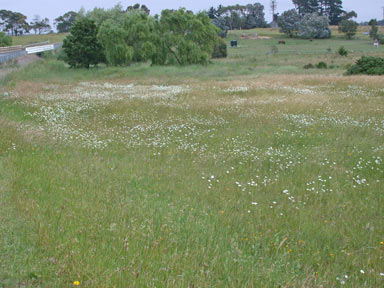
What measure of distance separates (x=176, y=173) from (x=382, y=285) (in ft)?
16.8

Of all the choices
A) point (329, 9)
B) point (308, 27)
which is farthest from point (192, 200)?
point (329, 9)

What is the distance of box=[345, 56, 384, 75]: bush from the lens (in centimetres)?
3194

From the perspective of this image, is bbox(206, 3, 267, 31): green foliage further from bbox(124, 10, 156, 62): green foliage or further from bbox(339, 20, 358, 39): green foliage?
bbox(124, 10, 156, 62): green foliage

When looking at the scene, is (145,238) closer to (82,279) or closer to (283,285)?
(82,279)

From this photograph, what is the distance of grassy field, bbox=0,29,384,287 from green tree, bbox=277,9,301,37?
10823cm

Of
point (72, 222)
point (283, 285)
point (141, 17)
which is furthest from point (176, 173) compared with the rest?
point (141, 17)

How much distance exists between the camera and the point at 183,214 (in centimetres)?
595

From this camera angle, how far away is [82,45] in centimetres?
4756

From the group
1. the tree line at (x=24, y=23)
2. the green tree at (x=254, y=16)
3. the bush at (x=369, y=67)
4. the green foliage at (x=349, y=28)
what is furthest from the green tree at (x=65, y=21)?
the bush at (x=369, y=67)

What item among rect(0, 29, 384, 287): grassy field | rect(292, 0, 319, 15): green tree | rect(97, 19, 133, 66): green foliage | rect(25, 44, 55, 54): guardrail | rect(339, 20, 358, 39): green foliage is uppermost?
rect(292, 0, 319, 15): green tree

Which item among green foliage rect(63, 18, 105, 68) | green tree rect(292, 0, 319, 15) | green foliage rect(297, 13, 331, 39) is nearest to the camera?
green foliage rect(63, 18, 105, 68)

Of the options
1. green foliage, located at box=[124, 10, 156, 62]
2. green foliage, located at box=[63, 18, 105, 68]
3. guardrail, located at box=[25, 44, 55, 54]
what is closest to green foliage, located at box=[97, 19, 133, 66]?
green foliage, located at box=[124, 10, 156, 62]

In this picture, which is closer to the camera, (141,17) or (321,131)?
(321,131)

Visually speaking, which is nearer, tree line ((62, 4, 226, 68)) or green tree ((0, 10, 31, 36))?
tree line ((62, 4, 226, 68))
